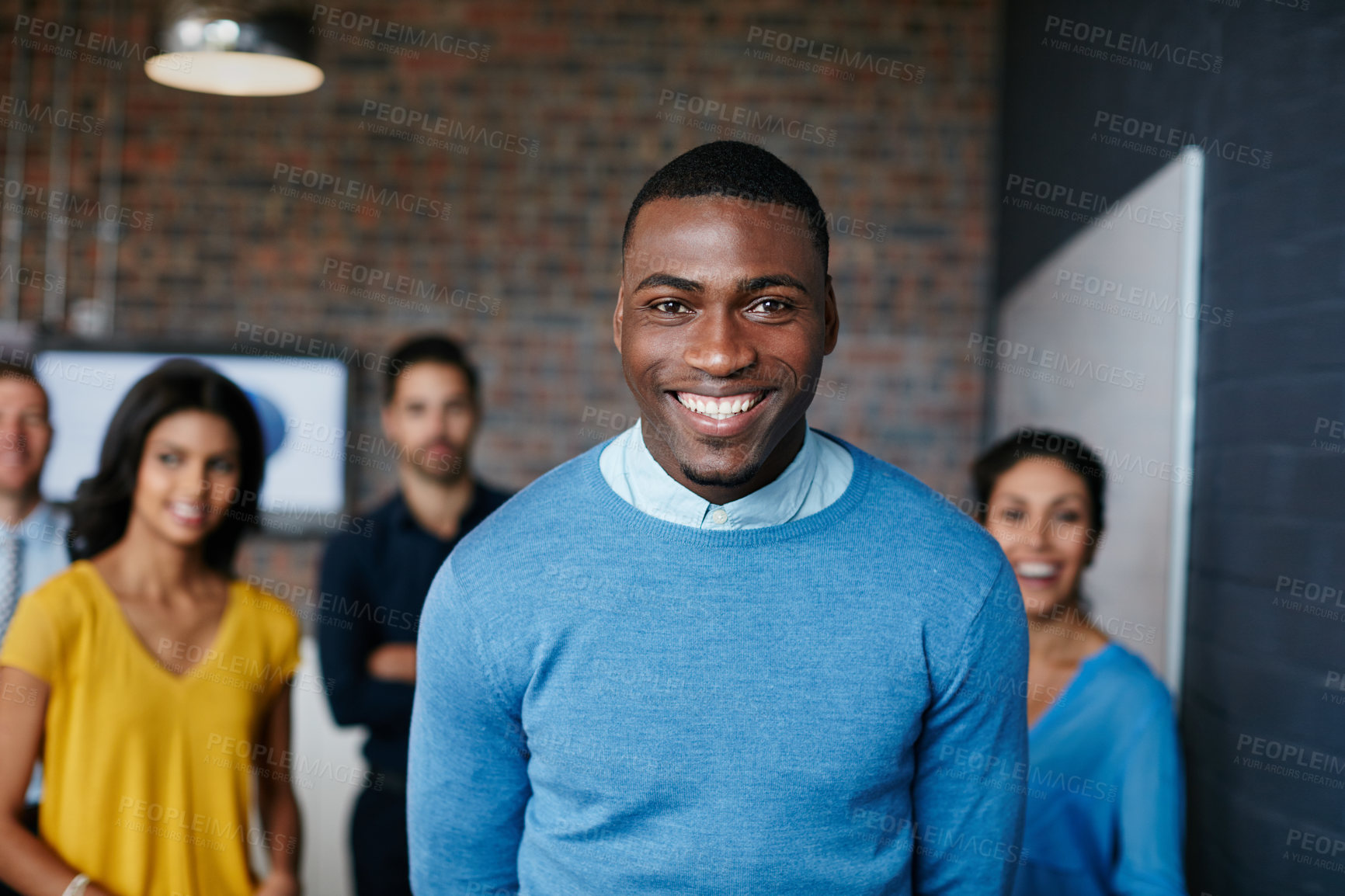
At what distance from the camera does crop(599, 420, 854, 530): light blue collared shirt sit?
3.65 ft

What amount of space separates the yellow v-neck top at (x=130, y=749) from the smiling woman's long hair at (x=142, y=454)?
0.30 ft

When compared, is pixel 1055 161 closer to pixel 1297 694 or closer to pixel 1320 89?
pixel 1320 89

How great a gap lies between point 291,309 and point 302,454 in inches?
20.7

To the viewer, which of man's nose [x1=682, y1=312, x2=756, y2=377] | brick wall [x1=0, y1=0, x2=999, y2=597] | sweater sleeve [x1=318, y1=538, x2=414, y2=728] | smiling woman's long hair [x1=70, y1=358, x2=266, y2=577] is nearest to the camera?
man's nose [x1=682, y1=312, x2=756, y2=377]

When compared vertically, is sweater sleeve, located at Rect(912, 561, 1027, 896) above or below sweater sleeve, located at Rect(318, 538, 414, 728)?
above

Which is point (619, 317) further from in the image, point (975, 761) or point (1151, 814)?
point (1151, 814)

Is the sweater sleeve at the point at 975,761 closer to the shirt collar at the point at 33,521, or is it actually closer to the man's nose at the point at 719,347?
the man's nose at the point at 719,347

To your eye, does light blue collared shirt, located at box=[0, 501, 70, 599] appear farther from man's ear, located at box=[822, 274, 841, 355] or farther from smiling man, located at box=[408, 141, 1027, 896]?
man's ear, located at box=[822, 274, 841, 355]

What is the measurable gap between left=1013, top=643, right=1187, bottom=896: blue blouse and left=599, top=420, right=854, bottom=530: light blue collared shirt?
2.45ft

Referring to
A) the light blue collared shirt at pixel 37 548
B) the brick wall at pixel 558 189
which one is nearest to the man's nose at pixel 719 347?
the light blue collared shirt at pixel 37 548

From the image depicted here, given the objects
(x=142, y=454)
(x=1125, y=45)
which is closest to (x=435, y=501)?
(x=142, y=454)

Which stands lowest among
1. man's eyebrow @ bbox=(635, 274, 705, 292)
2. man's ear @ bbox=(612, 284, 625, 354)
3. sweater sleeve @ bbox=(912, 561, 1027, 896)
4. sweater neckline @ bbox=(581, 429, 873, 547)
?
sweater sleeve @ bbox=(912, 561, 1027, 896)

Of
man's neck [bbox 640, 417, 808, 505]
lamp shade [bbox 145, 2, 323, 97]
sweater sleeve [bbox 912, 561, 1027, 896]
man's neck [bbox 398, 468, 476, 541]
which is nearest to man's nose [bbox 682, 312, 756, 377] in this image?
man's neck [bbox 640, 417, 808, 505]

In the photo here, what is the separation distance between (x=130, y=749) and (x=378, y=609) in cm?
79
